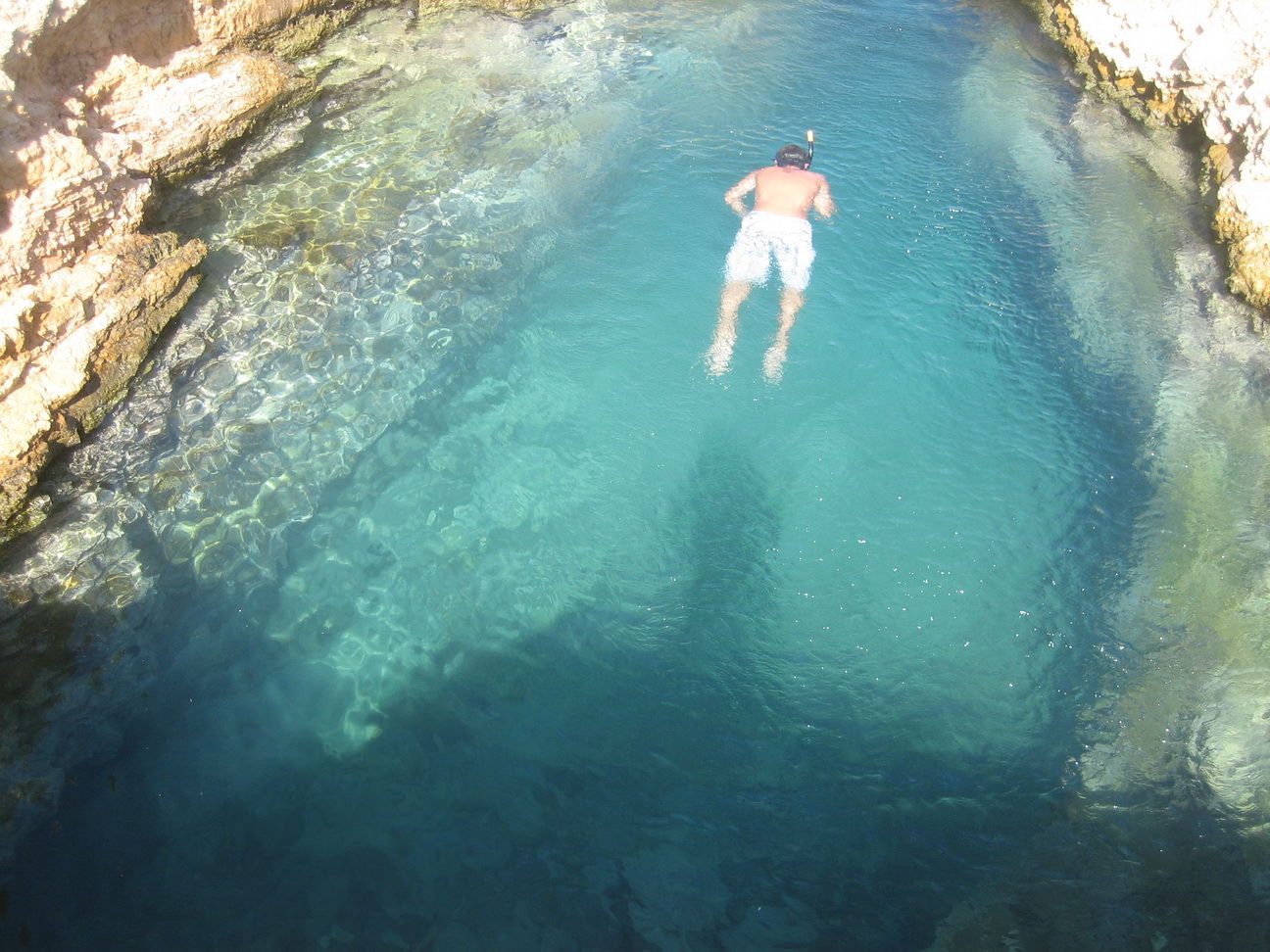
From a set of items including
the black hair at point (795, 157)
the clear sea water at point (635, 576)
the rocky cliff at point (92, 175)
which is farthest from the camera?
the black hair at point (795, 157)

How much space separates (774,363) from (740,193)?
2.13 m

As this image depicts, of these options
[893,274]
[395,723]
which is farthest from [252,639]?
[893,274]

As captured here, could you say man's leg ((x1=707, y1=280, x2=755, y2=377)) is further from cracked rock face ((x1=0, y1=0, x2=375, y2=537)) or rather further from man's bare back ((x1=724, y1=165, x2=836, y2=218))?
cracked rock face ((x1=0, y1=0, x2=375, y2=537))

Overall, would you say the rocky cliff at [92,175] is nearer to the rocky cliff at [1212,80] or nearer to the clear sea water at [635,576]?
the clear sea water at [635,576]

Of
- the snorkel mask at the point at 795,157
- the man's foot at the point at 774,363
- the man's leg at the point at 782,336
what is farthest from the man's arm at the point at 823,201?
the man's foot at the point at 774,363

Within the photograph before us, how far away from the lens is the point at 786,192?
7.68 m

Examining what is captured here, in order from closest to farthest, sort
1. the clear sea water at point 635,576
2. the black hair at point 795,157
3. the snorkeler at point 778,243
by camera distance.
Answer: the clear sea water at point 635,576
the snorkeler at point 778,243
the black hair at point 795,157

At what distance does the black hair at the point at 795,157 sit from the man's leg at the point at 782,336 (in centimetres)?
140

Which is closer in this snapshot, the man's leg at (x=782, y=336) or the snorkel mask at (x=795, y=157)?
the man's leg at (x=782, y=336)

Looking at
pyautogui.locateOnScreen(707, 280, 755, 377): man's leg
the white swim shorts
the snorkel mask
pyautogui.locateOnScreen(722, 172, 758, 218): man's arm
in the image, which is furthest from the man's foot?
the snorkel mask

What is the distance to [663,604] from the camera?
5695 millimetres

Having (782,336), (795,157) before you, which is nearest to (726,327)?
(782,336)

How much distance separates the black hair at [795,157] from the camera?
7789 millimetres

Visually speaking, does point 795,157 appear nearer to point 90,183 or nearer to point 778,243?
point 778,243
